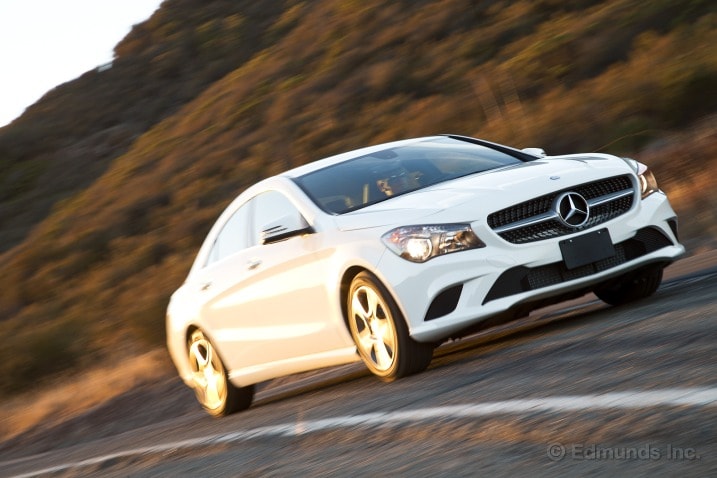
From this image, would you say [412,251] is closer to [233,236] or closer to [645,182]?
[645,182]

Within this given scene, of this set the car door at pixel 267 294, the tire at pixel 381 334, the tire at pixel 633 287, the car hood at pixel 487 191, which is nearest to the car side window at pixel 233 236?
the car door at pixel 267 294

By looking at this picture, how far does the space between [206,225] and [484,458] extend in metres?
26.1

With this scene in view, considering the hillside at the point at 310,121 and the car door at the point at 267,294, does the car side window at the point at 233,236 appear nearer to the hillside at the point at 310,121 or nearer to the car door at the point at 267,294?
the car door at the point at 267,294

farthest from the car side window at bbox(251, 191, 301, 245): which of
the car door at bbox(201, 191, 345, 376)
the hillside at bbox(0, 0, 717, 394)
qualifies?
the hillside at bbox(0, 0, 717, 394)

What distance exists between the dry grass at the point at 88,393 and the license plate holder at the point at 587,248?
7.57m

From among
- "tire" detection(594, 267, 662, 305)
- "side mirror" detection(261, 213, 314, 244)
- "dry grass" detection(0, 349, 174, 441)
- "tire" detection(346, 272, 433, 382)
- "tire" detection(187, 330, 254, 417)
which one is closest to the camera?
"tire" detection(346, 272, 433, 382)

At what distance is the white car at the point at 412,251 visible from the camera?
7.56 meters

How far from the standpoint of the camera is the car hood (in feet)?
25.2

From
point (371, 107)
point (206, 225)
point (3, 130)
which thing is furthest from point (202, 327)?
point (3, 130)

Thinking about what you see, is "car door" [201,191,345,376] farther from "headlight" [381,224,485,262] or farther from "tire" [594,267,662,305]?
"tire" [594,267,662,305]

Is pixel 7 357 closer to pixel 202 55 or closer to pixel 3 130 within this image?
pixel 202 55

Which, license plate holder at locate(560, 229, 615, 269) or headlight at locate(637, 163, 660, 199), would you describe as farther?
headlight at locate(637, 163, 660, 199)

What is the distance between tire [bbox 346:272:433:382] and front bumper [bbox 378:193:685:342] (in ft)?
0.36

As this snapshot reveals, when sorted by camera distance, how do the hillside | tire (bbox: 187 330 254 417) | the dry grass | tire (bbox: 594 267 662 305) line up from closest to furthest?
1. tire (bbox: 594 267 662 305)
2. tire (bbox: 187 330 254 417)
3. the dry grass
4. the hillside
